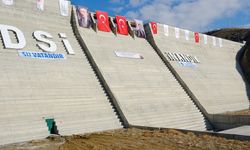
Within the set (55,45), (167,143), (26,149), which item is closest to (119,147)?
(167,143)

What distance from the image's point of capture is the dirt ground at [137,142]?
10.2 meters

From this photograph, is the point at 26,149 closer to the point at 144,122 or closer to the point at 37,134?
the point at 37,134

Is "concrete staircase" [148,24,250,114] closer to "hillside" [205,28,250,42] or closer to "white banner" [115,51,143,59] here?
"white banner" [115,51,143,59]

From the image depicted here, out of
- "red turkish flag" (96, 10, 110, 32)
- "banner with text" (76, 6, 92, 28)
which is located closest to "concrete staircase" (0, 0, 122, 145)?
"banner with text" (76, 6, 92, 28)

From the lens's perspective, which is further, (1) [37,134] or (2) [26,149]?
(1) [37,134]

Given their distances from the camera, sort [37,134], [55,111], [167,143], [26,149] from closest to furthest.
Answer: [26,149]
[167,143]
[37,134]
[55,111]

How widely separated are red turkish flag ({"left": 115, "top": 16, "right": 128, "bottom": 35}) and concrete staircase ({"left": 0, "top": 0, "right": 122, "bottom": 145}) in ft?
16.5

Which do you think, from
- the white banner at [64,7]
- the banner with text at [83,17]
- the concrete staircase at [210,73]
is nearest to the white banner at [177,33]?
the concrete staircase at [210,73]

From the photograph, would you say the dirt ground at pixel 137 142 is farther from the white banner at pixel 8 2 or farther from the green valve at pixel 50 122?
the white banner at pixel 8 2

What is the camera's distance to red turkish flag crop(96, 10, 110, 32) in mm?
21200

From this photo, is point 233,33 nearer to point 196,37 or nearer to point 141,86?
point 196,37

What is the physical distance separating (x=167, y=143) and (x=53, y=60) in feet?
24.4

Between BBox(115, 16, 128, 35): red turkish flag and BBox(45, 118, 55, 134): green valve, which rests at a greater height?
BBox(115, 16, 128, 35): red turkish flag

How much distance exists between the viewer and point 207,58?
28.6 meters
